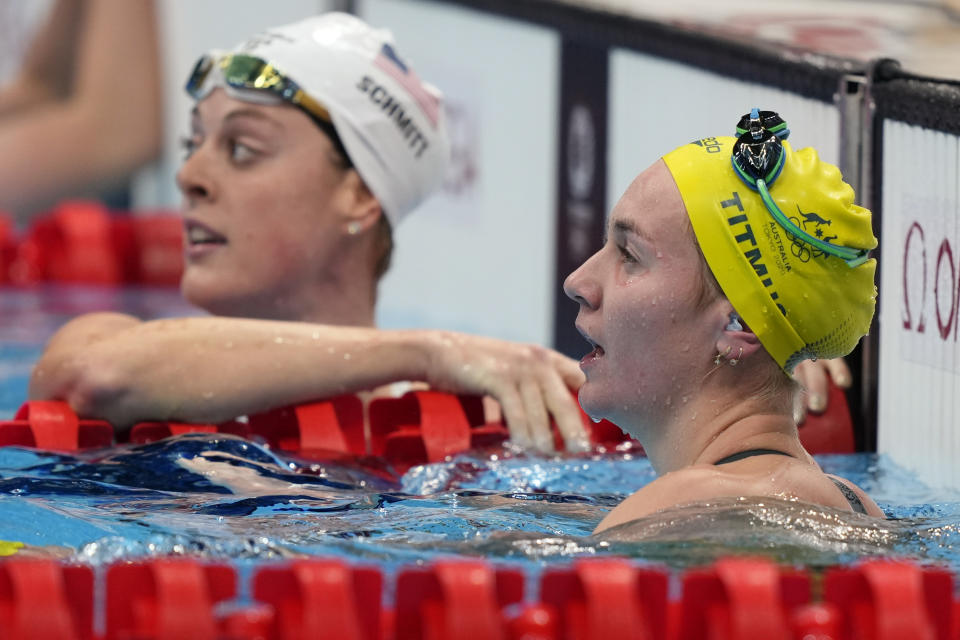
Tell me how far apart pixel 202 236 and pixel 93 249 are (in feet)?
11.0

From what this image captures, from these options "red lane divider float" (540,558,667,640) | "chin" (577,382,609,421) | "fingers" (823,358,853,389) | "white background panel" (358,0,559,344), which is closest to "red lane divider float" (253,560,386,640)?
"red lane divider float" (540,558,667,640)

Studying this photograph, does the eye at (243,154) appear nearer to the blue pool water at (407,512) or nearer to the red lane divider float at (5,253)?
the blue pool water at (407,512)

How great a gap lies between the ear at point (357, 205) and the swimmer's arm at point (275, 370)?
446 mm

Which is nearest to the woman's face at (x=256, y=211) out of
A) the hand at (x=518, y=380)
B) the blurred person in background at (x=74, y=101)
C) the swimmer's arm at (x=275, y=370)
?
the swimmer's arm at (x=275, y=370)

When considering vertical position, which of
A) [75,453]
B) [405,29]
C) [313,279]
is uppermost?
[405,29]

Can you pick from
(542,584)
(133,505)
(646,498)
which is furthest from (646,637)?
(133,505)

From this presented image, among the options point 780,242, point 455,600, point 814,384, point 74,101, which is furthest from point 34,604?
point 74,101

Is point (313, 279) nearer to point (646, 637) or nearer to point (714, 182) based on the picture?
point (714, 182)

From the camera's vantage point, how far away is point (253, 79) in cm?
372

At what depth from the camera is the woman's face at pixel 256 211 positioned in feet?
12.0

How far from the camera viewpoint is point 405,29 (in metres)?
6.92

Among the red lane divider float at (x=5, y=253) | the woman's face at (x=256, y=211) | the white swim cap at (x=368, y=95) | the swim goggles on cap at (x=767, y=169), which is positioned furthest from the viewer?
the red lane divider float at (x=5, y=253)

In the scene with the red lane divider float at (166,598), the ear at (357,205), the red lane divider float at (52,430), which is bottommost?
the red lane divider float at (52,430)

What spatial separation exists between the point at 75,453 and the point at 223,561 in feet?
3.53
